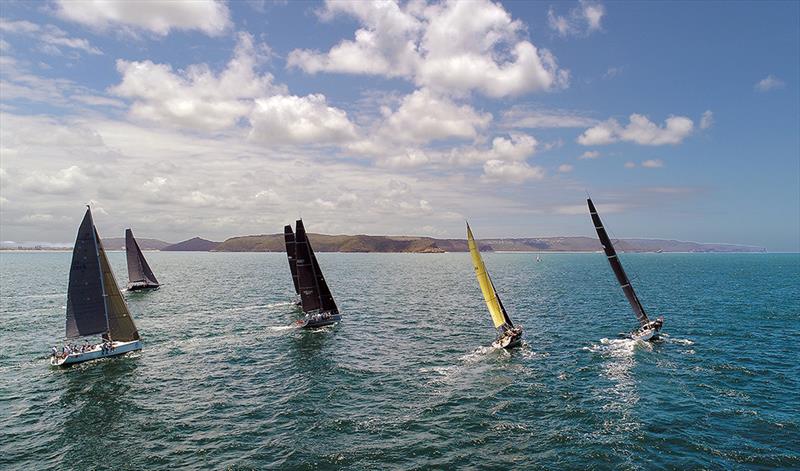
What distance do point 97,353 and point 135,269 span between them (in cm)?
8192

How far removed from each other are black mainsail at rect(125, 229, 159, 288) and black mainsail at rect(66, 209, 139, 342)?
70900mm

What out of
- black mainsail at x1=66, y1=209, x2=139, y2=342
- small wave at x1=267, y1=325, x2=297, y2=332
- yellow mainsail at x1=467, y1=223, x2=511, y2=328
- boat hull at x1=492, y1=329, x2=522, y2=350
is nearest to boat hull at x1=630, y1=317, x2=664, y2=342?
boat hull at x1=492, y1=329, x2=522, y2=350

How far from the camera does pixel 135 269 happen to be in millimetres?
122188

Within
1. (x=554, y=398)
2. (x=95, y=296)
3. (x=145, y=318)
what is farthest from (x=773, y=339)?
(x=145, y=318)

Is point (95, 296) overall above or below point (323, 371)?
above

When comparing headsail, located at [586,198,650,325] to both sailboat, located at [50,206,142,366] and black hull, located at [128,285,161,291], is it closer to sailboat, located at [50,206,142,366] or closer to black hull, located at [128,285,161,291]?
sailboat, located at [50,206,142,366]

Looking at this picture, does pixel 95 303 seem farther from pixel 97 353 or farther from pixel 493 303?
pixel 493 303

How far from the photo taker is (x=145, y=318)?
7794 centimetres

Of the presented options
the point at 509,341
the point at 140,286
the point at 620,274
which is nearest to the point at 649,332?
the point at 620,274

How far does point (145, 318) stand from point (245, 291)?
1728 inches

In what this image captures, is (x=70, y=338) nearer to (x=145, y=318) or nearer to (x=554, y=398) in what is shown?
(x=145, y=318)

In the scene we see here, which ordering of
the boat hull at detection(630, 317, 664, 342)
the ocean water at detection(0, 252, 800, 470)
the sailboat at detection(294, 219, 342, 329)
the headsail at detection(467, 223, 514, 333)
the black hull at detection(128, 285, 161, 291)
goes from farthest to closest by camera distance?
the black hull at detection(128, 285, 161, 291) → the sailboat at detection(294, 219, 342, 329) → the boat hull at detection(630, 317, 664, 342) → the headsail at detection(467, 223, 514, 333) → the ocean water at detection(0, 252, 800, 470)

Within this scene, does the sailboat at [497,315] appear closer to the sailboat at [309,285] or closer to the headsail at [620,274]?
the headsail at [620,274]

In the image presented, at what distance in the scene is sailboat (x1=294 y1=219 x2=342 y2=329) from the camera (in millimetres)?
70812
